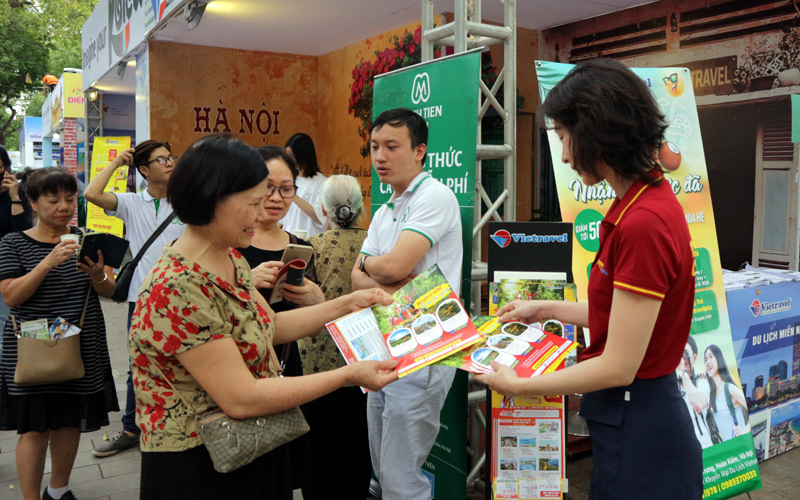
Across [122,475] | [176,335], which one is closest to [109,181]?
[122,475]

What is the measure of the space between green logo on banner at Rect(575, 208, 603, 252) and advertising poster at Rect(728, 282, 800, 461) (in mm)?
1110

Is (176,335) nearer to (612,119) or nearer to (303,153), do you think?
(612,119)

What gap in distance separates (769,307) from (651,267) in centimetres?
309

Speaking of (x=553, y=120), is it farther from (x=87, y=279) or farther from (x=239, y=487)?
(x=87, y=279)

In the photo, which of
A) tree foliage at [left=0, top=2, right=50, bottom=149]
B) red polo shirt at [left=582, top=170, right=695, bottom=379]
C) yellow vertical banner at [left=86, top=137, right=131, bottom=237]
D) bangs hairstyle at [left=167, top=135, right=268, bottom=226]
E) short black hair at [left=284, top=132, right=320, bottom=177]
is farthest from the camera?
tree foliage at [left=0, top=2, right=50, bottom=149]

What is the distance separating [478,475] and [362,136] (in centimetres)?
526

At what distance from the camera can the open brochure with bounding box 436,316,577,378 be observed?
1802mm

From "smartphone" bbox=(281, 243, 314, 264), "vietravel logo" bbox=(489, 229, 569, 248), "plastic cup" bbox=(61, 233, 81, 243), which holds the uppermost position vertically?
"vietravel logo" bbox=(489, 229, 569, 248)

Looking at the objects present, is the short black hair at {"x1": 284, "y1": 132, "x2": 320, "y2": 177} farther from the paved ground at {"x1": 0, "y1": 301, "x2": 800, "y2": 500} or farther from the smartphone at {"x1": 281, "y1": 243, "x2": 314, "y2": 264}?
the smartphone at {"x1": 281, "y1": 243, "x2": 314, "y2": 264}

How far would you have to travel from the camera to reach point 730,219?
529 centimetres

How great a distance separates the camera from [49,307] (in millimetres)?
3135

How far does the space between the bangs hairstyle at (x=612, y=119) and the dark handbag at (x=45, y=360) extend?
265cm

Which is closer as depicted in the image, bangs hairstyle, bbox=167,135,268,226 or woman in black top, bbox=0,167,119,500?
bangs hairstyle, bbox=167,135,268,226

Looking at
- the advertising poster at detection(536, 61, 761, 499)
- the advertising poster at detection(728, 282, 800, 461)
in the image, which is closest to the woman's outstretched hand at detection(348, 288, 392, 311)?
the advertising poster at detection(536, 61, 761, 499)
